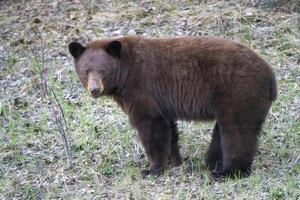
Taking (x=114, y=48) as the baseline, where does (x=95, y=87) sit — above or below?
below

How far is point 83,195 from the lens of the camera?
7512 millimetres

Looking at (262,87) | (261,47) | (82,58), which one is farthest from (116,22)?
(262,87)

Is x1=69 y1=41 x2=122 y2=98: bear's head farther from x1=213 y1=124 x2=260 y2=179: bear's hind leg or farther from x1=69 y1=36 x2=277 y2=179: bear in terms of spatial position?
x1=213 y1=124 x2=260 y2=179: bear's hind leg

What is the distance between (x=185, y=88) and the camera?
7.72m

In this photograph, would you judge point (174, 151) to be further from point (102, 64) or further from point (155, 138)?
point (102, 64)

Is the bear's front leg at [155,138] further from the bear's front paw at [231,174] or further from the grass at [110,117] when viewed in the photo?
the bear's front paw at [231,174]

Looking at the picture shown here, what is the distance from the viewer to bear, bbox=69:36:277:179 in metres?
7.31

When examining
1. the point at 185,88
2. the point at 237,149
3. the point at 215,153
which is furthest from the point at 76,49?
the point at 237,149

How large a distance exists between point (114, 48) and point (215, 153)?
1.43 metres

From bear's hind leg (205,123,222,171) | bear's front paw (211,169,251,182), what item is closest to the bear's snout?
bear's hind leg (205,123,222,171)

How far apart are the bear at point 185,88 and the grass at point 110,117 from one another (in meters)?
0.25

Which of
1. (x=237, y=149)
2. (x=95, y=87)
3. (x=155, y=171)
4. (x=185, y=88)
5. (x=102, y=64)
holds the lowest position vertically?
(x=155, y=171)

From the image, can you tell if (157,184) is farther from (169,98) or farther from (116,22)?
(116,22)

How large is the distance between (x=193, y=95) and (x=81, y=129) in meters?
1.93
